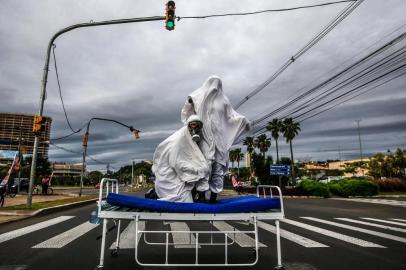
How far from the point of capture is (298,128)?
184 feet

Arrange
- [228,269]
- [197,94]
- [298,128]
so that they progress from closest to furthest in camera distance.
→ [228,269]
[197,94]
[298,128]

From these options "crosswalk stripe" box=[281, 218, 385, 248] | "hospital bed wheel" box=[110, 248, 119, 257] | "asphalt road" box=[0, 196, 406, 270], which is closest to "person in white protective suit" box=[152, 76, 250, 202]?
"asphalt road" box=[0, 196, 406, 270]

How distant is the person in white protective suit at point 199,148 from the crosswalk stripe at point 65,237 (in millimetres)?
2847

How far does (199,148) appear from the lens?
15.5 feet

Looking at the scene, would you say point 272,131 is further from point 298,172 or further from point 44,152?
point 298,172

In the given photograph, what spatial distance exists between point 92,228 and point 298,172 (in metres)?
109

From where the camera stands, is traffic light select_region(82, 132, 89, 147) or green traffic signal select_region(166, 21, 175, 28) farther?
traffic light select_region(82, 132, 89, 147)

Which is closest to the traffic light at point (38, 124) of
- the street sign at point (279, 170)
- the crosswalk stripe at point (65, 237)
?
the crosswalk stripe at point (65, 237)

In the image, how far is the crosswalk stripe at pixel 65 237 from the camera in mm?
5918

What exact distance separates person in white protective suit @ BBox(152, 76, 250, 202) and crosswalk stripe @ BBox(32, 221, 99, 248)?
2.85 m

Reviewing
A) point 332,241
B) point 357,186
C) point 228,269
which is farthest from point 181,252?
point 357,186

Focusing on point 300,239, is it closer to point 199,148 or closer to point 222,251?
point 222,251

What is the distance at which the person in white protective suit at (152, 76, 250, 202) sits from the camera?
4.56 m

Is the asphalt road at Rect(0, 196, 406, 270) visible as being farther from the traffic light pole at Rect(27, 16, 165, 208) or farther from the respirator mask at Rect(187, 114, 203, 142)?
the traffic light pole at Rect(27, 16, 165, 208)
